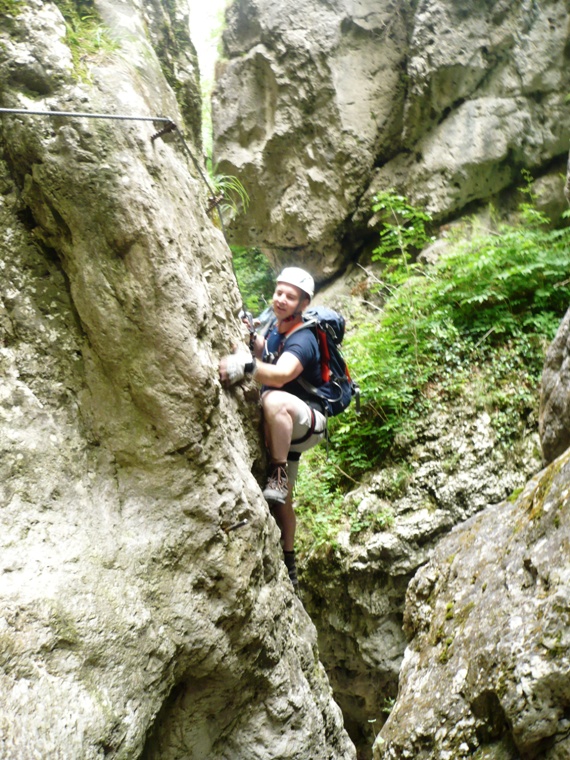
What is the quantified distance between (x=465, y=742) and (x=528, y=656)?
0.69 metres

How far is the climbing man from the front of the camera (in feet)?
14.2

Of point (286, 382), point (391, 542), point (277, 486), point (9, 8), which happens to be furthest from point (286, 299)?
point (391, 542)

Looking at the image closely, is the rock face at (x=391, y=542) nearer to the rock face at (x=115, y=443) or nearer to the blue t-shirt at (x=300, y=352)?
the blue t-shirt at (x=300, y=352)

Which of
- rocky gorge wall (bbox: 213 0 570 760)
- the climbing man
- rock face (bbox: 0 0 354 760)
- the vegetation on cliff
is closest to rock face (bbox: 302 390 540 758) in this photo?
rocky gorge wall (bbox: 213 0 570 760)

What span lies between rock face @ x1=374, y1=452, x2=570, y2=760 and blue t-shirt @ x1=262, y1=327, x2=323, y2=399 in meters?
1.84

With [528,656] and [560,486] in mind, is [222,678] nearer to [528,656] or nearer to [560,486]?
[528,656]

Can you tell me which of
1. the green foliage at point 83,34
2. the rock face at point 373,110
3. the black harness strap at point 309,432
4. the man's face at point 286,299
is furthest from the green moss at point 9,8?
the rock face at point 373,110

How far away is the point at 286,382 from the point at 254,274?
9642 mm

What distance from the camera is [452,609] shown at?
4.23 metres

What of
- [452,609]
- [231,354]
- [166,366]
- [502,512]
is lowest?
[452,609]

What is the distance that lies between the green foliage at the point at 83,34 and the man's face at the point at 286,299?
204 cm

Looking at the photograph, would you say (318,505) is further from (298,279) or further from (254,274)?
(254,274)

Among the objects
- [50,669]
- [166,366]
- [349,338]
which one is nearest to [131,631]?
[50,669]

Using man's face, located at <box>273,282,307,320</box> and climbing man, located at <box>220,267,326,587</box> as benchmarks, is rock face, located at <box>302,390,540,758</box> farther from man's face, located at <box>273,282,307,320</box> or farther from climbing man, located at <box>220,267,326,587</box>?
man's face, located at <box>273,282,307,320</box>
